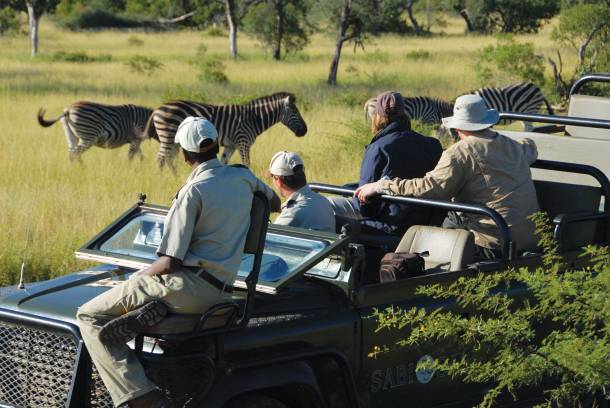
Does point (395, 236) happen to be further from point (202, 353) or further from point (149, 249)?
point (202, 353)

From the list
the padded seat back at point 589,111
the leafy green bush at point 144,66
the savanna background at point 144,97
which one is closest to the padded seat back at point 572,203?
the padded seat back at point 589,111

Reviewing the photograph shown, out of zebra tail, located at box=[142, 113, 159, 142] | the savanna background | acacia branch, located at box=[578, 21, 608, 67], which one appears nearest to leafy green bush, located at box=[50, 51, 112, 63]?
the savanna background

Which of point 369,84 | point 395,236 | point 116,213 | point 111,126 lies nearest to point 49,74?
point 369,84

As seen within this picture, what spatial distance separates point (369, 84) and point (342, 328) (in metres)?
23.2

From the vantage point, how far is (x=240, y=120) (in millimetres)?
15719

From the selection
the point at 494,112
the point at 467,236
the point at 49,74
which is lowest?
the point at 49,74

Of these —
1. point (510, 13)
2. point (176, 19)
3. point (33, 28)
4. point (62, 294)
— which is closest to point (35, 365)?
point (62, 294)

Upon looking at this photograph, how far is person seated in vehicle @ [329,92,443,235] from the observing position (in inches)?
245

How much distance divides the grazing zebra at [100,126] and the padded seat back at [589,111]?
8548mm

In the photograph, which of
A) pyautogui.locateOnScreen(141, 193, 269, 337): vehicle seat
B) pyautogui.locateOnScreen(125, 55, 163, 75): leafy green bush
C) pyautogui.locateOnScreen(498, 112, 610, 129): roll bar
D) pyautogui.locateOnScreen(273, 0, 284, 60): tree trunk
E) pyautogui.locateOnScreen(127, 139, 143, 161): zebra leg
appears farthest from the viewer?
pyautogui.locateOnScreen(273, 0, 284, 60): tree trunk

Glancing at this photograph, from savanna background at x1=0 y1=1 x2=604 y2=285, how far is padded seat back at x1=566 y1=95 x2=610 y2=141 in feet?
12.5

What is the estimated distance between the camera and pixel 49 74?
29.0 metres

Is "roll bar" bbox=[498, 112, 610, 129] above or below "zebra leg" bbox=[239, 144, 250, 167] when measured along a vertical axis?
above

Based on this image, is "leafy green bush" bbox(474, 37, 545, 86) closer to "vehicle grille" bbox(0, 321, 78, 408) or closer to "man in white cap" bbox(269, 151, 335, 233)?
"man in white cap" bbox(269, 151, 335, 233)
